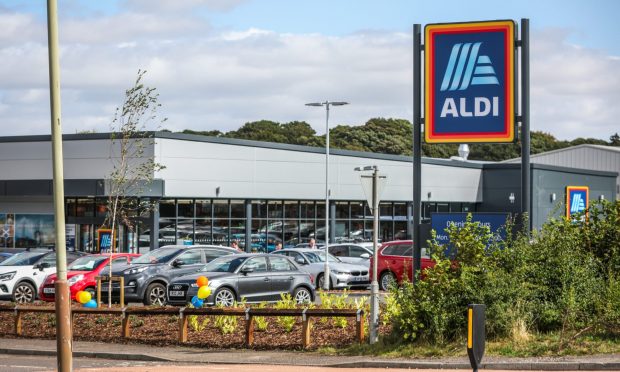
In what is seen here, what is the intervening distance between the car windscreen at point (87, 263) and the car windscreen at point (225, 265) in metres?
4.07

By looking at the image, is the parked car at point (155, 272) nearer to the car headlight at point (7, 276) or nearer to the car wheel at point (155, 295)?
the car wheel at point (155, 295)

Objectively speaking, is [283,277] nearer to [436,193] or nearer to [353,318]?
[353,318]

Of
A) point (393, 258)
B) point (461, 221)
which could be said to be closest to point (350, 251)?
point (393, 258)

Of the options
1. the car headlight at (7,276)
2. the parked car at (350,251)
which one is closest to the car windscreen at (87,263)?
the car headlight at (7,276)

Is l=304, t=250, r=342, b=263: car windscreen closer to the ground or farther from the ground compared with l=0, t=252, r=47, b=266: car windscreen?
closer to the ground

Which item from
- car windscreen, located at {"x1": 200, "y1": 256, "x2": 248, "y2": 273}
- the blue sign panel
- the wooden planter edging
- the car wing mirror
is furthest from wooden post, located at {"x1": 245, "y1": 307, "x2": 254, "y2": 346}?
the car wing mirror

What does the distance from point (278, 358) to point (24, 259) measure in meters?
15.4

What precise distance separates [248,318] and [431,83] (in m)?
5.64

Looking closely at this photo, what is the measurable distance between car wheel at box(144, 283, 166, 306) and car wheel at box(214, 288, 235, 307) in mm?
2693

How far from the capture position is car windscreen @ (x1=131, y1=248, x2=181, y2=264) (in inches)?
1083

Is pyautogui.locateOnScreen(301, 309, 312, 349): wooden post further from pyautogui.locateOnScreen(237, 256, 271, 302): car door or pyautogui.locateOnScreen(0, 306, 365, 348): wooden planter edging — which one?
pyautogui.locateOnScreen(237, 256, 271, 302): car door

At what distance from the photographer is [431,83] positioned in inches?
750

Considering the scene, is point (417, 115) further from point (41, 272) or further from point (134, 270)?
point (41, 272)

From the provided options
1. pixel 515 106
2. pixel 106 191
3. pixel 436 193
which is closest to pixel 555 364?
pixel 515 106
